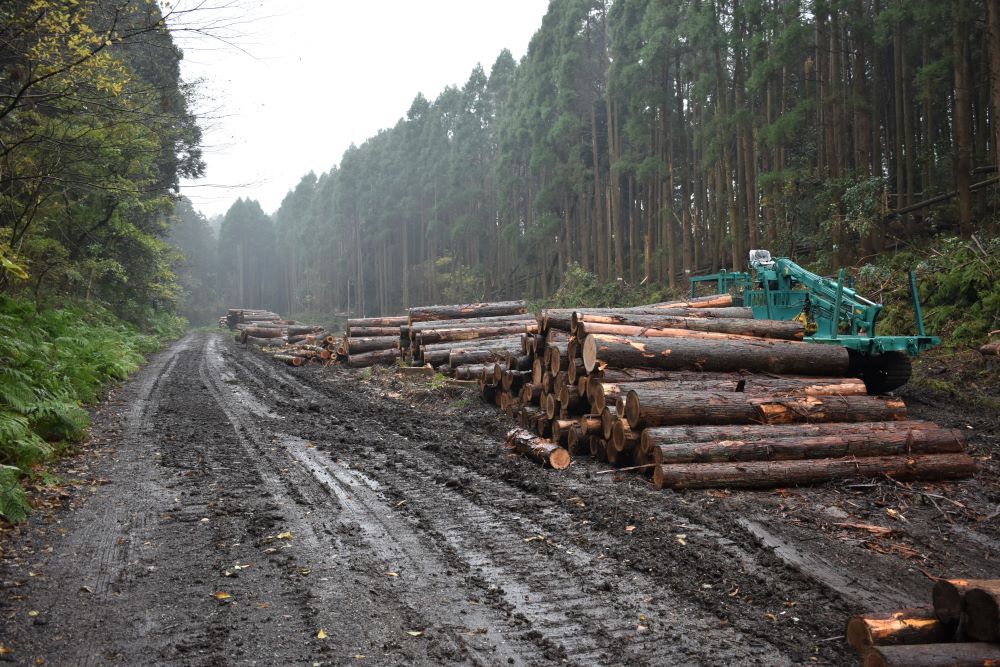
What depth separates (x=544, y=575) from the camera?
4551 mm

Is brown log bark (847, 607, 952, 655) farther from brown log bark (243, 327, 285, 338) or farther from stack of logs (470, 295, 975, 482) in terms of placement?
brown log bark (243, 327, 285, 338)

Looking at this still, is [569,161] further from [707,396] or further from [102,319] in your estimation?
[707,396]

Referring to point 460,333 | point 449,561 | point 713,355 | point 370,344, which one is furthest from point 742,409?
point 370,344

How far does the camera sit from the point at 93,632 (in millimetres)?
3662

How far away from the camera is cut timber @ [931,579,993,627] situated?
3.15 meters

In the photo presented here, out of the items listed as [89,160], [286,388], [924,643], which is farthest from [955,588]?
[89,160]

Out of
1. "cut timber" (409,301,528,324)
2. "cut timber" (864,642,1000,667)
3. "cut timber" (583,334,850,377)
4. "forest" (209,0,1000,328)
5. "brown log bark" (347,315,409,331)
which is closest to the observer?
"cut timber" (864,642,1000,667)

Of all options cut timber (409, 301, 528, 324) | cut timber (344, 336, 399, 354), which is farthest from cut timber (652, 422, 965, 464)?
cut timber (344, 336, 399, 354)

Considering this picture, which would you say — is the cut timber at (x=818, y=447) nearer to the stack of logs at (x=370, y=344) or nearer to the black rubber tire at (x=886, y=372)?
the black rubber tire at (x=886, y=372)

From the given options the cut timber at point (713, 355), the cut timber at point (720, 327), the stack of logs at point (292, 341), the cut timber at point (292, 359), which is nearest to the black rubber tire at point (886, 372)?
the cut timber at point (720, 327)

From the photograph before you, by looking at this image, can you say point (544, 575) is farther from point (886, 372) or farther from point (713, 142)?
point (713, 142)

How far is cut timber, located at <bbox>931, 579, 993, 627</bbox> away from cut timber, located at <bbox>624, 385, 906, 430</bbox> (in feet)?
13.2

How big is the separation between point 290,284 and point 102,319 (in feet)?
246

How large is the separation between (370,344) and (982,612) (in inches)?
751
